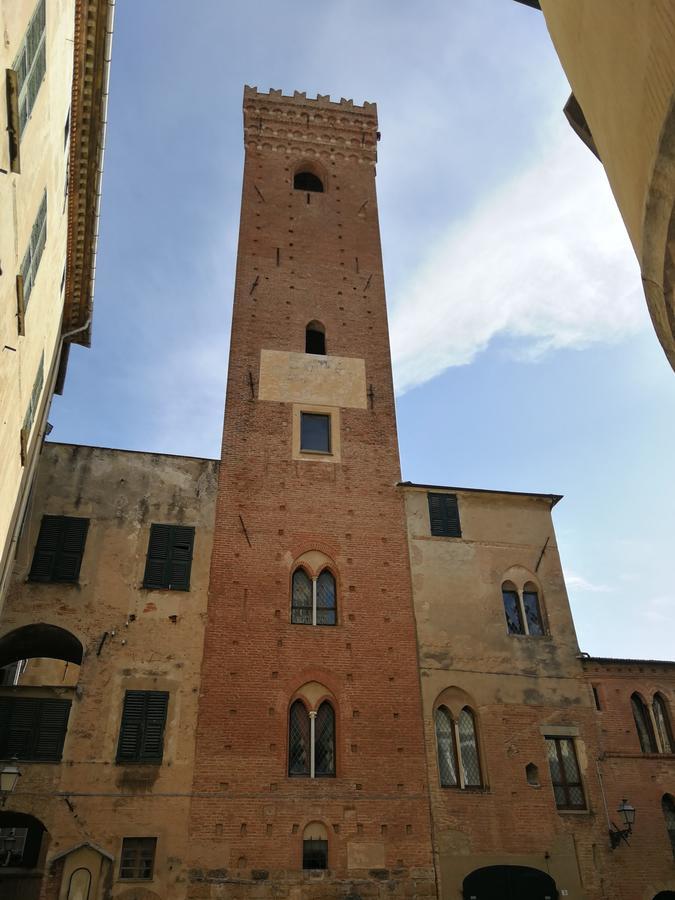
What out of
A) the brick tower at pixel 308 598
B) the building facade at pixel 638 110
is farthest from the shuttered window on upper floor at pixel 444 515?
the building facade at pixel 638 110

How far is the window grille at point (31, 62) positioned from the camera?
7.88m

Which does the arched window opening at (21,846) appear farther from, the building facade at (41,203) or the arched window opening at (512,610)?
the arched window opening at (512,610)

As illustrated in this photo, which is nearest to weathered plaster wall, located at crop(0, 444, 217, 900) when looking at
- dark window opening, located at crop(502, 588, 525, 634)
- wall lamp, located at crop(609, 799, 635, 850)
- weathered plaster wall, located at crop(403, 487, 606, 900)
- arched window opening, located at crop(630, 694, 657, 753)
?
weathered plaster wall, located at crop(403, 487, 606, 900)

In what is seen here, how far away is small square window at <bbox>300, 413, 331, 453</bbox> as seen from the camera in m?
18.7

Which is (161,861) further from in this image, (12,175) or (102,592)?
(12,175)

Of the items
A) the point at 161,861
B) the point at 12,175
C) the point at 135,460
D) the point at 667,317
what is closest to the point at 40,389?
the point at 135,460

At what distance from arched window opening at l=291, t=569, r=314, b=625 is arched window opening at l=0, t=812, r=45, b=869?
1158 centimetres

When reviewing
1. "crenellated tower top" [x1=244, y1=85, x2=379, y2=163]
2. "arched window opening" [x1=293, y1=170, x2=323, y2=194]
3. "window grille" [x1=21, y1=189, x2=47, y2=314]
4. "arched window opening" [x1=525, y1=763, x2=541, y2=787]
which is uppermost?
"crenellated tower top" [x1=244, y1=85, x2=379, y2=163]

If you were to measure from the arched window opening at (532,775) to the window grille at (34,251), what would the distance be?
42.1 ft

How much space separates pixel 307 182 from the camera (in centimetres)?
2530

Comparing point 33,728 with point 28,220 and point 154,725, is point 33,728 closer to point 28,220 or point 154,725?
point 154,725

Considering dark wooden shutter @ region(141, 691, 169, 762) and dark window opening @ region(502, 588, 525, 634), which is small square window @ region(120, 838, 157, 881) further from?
dark window opening @ region(502, 588, 525, 634)

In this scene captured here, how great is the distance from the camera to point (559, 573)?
700 inches

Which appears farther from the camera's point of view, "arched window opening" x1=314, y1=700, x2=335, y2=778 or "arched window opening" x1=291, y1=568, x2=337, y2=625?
"arched window opening" x1=291, y1=568, x2=337, y2=625
